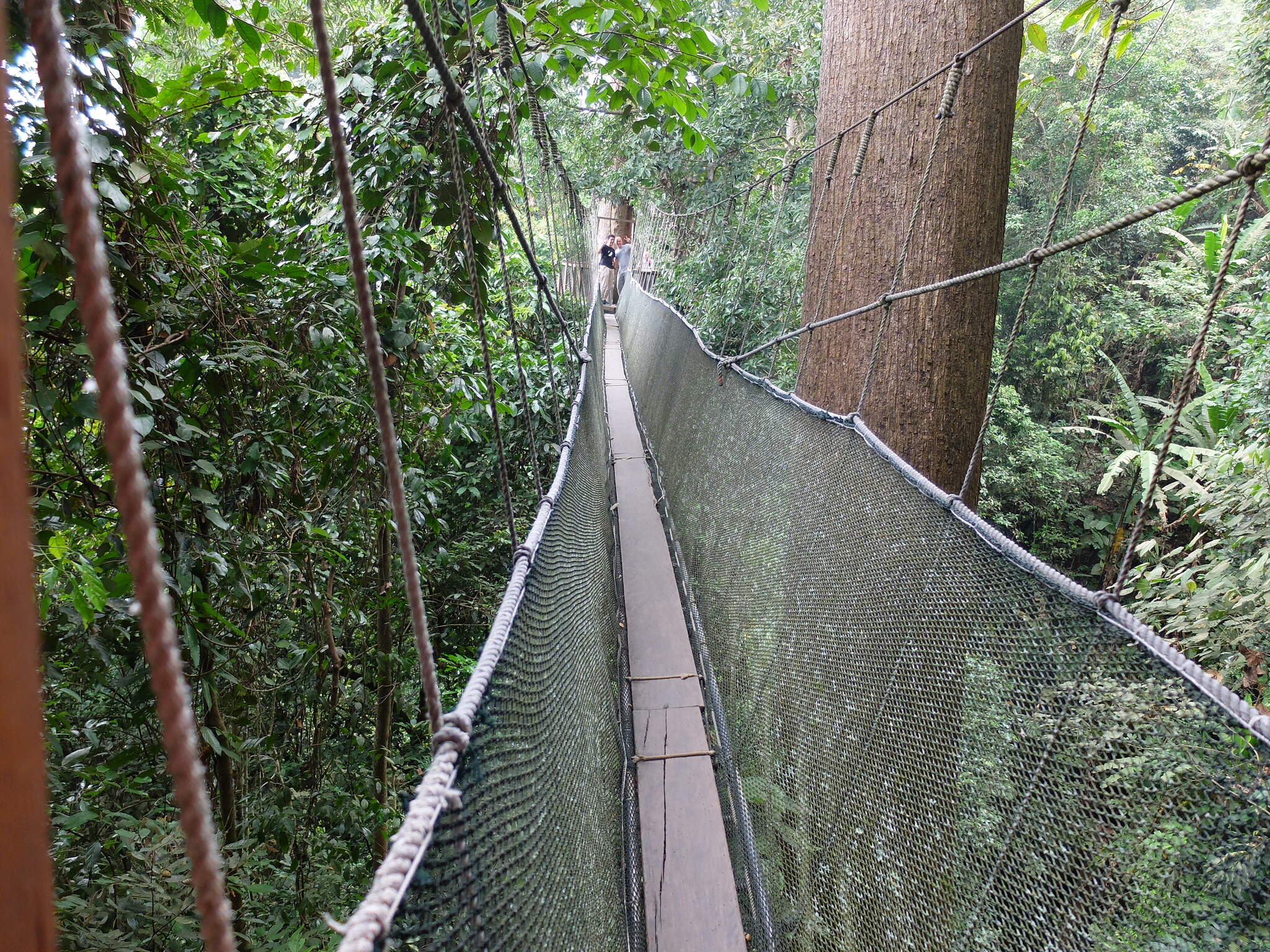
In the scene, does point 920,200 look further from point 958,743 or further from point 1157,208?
point 958,743

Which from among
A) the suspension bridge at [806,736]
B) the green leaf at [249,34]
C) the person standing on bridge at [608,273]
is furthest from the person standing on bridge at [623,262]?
the green leaf at [249,34]

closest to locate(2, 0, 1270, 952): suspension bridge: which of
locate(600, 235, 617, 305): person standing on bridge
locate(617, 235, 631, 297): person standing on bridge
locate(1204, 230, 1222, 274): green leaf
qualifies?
locate(1204, 230, 1222, 274): green leaf

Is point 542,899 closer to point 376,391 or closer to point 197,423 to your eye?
point 376,391

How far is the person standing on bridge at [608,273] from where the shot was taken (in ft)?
40.5

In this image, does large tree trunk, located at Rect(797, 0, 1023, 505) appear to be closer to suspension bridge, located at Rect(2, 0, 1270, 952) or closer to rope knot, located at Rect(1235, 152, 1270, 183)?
suspension bridge, located at Rect(2, 0, 1270, 952)

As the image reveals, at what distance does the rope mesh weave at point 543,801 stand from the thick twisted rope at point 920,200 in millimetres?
831

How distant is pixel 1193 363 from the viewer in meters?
0.82

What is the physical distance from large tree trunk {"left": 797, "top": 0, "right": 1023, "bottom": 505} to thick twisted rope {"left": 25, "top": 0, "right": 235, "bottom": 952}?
195 cm

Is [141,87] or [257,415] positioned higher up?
[141,87]

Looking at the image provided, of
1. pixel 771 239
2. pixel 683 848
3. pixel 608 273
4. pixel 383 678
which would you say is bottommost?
pixel 683 848

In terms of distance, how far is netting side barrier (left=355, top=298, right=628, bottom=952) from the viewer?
0.61 m

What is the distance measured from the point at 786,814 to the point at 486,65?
1863 mm

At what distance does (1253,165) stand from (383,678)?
1.95m

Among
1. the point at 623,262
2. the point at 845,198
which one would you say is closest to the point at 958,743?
the point at 845,198
